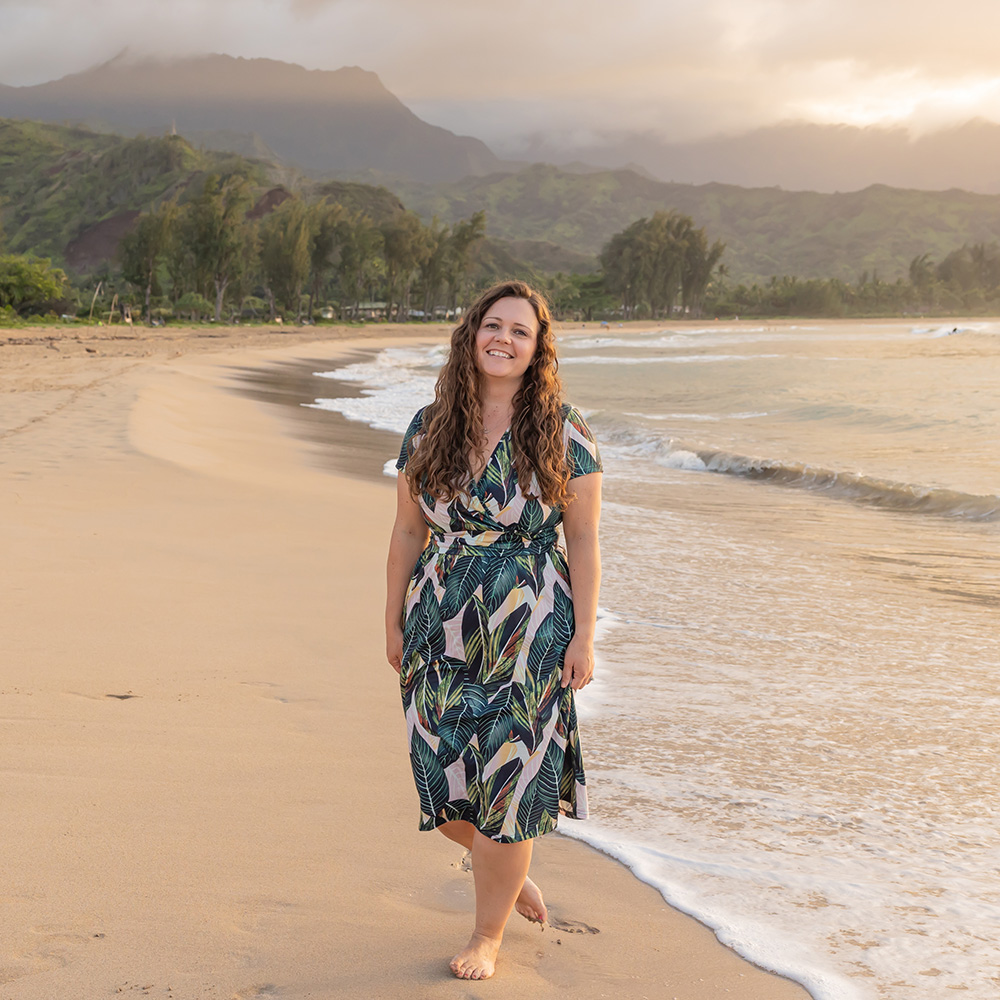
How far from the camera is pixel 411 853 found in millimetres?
2785

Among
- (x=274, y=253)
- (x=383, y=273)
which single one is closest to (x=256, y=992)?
(x=274, y=253)

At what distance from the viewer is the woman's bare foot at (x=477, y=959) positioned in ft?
7.28

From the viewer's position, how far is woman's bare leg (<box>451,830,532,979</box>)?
2.28 metres

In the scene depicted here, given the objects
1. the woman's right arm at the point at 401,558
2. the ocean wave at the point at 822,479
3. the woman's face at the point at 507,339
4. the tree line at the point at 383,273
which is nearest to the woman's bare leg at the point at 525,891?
the woman's right arm at the point at 401,558

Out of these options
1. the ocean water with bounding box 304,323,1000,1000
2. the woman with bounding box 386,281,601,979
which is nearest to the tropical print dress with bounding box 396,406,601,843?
the woman with bounding box 386,281,601,979

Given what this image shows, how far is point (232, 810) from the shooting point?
9.44 feet

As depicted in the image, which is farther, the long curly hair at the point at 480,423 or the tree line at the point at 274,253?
the tree line at the point at 274,253

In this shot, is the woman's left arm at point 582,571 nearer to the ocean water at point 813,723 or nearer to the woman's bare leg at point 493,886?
the woman's bare leg at point 493,886

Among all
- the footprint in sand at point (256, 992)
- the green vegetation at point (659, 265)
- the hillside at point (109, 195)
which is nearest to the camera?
the footprint in sand at point (256, 992)

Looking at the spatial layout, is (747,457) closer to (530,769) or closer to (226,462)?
(226,462)

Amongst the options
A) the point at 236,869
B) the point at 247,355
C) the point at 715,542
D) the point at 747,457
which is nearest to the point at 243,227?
the point at 247,355

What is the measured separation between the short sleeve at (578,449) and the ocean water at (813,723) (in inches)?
48.7

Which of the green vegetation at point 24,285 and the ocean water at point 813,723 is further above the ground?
the green vegetation at point 24,285

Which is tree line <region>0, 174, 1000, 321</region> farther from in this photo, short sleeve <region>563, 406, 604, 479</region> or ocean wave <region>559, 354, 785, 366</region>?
ocean wave <region>559, 354, 785, 366</region>
